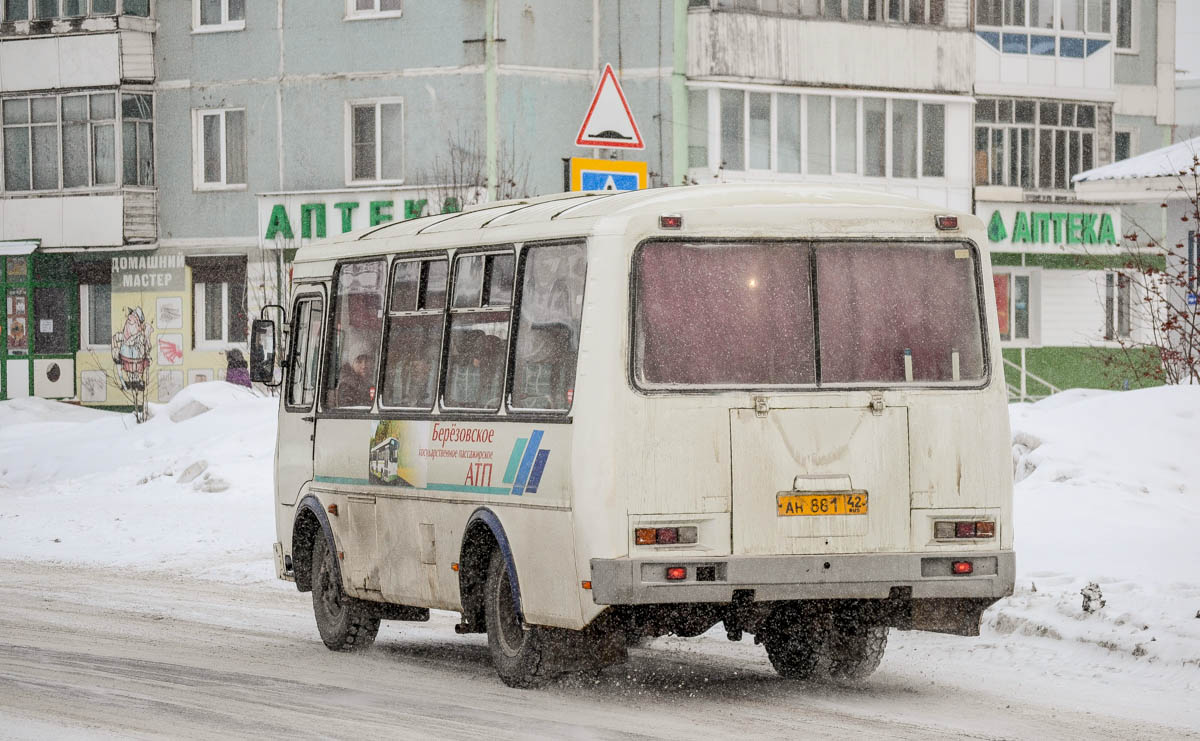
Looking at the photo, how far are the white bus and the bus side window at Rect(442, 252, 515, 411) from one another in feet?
0.08

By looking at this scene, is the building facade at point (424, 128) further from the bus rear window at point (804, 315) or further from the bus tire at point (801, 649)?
the bus rear window at point (804, 315)

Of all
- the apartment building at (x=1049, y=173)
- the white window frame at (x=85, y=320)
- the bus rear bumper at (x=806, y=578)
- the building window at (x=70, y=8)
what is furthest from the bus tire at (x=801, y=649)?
the white window frame at (x=85, y=320)

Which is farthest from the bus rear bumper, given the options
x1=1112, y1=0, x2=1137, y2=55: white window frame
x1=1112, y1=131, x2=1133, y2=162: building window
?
x1=1112, y1=131, x2=1133, y2=162: building window

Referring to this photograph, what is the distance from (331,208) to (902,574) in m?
31.7

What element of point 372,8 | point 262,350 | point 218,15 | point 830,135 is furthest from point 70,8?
point 262,350

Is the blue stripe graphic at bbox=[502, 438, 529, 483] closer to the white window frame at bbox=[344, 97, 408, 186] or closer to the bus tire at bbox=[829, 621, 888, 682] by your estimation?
the bus tire at bbox=[829, 621, 888, 682]

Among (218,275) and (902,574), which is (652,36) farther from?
(902,574)

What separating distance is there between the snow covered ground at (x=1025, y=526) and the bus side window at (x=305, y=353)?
222cm

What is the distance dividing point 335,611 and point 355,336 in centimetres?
178

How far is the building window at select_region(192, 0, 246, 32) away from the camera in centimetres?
4297

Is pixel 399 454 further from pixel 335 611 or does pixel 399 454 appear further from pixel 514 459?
pixel 514 459

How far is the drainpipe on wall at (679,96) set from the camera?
4019 centimetres

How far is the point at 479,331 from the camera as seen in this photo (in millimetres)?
12117

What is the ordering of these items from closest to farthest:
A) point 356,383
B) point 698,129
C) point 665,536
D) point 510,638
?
1. point 665,536
2. point 510,638
3. point 356,383
4. point 698,129
